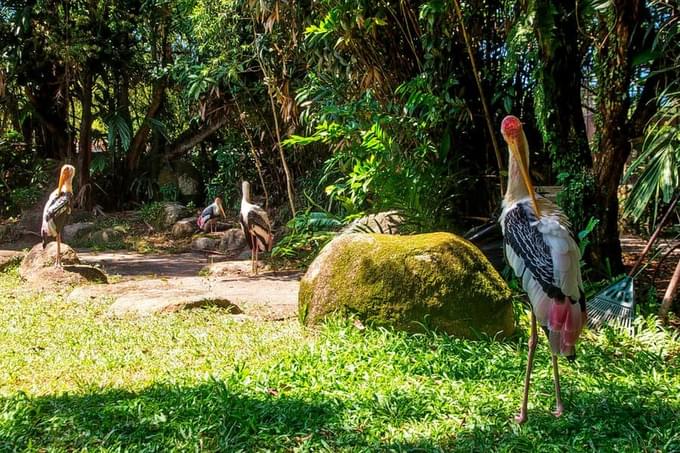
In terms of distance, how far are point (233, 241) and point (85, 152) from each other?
516 cm

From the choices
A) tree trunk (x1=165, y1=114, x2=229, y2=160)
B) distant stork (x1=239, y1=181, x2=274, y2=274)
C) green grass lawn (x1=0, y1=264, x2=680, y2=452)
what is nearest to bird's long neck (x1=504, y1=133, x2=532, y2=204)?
green grass lawn (x1=0, y1=264, x2=680, y2=452)

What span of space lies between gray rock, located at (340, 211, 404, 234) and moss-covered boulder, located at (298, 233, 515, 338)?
1746mm

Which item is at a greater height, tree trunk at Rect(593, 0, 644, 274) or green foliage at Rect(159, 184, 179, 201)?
tree trunk at Rect(593, 0, 644, 274)

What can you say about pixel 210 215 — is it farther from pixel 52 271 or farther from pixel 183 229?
pixel 52 271

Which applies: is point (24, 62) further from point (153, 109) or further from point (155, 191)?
point (155, 191)

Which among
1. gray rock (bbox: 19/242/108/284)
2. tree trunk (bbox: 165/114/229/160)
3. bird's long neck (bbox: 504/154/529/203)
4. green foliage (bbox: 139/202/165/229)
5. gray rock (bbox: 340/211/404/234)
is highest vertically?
tree trunk (bbox: 165/114/229/160)

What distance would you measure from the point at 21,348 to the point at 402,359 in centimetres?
259

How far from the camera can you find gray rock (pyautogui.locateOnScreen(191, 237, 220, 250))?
11.6 meters

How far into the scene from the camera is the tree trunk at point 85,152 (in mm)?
14188

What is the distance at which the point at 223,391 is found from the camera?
10.7 ft

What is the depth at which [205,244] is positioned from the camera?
11.6 m

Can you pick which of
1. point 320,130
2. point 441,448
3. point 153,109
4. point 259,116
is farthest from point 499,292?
point 153,109


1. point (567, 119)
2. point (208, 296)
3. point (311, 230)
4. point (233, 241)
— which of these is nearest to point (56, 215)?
point (311, 230)

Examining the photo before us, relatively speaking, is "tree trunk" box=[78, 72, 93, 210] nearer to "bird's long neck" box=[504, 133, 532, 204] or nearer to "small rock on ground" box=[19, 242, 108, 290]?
"small rock on ground" box=[19, 242, 108, 290]
